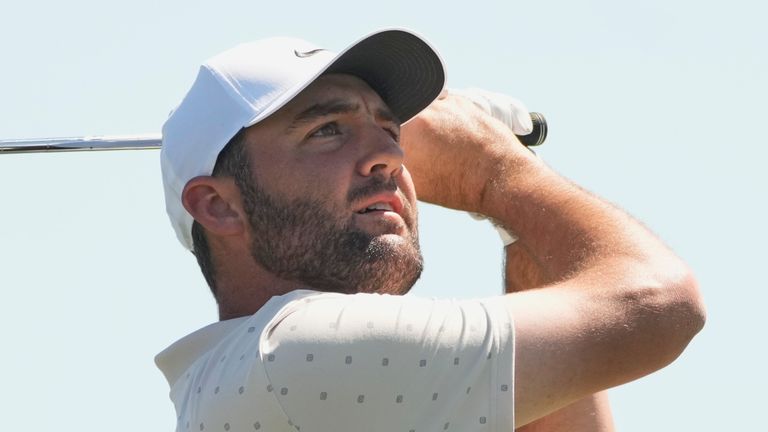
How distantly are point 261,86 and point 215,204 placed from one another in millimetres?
400

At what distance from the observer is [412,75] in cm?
474

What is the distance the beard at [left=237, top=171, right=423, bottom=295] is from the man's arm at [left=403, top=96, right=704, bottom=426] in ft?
1.14

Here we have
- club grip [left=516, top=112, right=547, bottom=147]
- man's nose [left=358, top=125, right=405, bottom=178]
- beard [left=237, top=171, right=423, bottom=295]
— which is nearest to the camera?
beard [left=237, top=171, right=423, bottom=295]

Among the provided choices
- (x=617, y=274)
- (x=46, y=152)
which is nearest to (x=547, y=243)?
(x=617, y=274)

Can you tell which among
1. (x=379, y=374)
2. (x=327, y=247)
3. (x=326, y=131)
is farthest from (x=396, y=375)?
(x=326, y=131)

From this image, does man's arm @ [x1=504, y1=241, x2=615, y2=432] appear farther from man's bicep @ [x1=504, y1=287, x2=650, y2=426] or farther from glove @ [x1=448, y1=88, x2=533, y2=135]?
man's bicep @ [x1=504, y1=287, x2=650, y2=426]

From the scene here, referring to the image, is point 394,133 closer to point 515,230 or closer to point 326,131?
point 326,131

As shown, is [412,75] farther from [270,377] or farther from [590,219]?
[270,377]

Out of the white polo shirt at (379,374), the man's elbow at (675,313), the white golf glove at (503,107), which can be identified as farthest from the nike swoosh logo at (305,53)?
the man's elbow at (675,313)

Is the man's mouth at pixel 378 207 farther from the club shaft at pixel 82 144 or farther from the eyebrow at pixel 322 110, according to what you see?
the club shaft at pixel 82 144

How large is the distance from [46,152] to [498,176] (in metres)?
1.94

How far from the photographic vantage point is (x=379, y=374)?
3625 mm

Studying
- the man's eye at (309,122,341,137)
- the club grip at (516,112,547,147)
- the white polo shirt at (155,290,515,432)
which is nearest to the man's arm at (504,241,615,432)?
the club grip at (516,112,547,147)

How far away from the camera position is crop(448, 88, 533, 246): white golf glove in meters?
5.01
